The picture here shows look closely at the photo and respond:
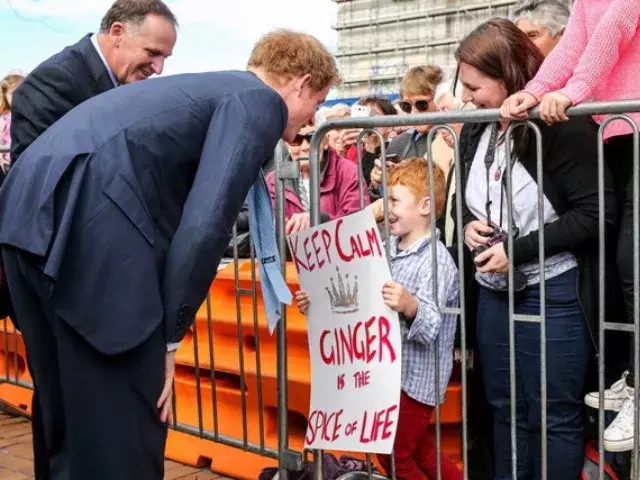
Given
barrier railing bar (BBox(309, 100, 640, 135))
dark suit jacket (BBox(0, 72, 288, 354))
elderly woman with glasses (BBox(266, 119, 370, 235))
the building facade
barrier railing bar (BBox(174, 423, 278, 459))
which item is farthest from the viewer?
the building facade

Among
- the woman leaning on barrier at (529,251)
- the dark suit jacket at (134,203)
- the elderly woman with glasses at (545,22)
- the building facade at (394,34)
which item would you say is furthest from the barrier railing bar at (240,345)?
the building facade at (394,34)

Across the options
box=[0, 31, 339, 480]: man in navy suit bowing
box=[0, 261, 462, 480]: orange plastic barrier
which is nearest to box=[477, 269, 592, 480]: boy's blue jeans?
box=[0, 261, 462, 480]: orange plastic barrier

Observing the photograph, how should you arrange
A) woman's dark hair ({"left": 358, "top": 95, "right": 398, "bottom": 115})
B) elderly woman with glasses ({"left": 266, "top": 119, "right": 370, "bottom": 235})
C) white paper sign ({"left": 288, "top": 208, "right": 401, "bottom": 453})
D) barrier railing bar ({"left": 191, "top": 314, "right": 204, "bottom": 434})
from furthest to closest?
woman's dark hair ({"left": 358, "top": 95, "right": 398, "bottom": 115}) < elderly woman with glasses ({"left": 266, "top": 119, "right": 370, "bottom": 235}) < barrier railing bar ({"left": 191, "top": 314, "right": 204, "bottom": 434}) < white paper sign ({"left": 288, "top": 208, "right": 401, "bottom": 453})

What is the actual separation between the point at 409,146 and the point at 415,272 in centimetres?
175

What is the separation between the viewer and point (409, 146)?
187 inches

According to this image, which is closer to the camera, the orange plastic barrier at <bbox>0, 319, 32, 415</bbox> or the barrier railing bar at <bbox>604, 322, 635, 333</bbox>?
the barrier railing bar at <bbox>604, 322, 635, 333</bbox>

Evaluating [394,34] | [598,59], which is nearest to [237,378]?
[598,59]

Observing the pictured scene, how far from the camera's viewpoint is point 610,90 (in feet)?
9.39

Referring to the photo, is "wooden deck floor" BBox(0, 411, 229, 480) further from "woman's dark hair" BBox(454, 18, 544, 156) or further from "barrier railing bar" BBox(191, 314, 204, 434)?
"woman's dark hair" BBox(454, 18, 544, 156)

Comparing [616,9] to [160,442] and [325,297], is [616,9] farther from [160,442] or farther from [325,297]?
[160,442]

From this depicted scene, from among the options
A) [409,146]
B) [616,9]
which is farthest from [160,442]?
[409,146]

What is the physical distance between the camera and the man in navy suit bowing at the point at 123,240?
2.15 meters

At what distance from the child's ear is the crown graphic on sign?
413mm

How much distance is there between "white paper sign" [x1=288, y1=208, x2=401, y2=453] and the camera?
296 centimetres
